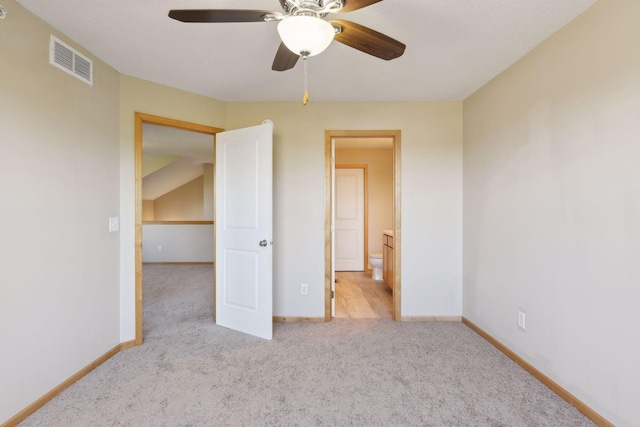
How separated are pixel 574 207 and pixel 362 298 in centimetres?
268

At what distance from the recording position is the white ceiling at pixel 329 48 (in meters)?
1.75

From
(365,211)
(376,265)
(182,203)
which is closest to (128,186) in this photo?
(376,265)

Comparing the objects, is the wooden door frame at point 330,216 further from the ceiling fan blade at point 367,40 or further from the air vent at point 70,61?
the air vent at point 70,61

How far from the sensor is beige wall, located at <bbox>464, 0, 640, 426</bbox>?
5.18ft

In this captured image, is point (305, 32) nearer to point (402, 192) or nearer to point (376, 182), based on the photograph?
point (402, 192)

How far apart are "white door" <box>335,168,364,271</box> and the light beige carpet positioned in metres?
2.66

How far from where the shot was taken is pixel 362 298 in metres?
4.10

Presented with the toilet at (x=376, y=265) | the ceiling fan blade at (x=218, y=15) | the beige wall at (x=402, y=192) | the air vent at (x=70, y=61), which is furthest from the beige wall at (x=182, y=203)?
the ceiling fan blade at (x=218, y=15)

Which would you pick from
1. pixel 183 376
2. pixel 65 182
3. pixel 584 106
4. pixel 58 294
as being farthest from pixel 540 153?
pixel 58 294

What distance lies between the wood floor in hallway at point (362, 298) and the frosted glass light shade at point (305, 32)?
2805 mm

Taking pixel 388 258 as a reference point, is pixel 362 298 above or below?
below

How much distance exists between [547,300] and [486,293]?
748 mm

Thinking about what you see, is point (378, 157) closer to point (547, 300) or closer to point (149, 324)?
point (547, 300)

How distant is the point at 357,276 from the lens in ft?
17.7
